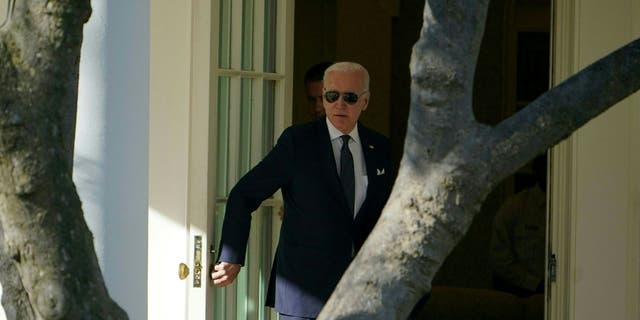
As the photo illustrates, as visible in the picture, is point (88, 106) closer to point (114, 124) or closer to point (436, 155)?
point (114, 124)

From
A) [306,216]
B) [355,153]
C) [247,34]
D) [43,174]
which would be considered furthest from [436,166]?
[247,34]

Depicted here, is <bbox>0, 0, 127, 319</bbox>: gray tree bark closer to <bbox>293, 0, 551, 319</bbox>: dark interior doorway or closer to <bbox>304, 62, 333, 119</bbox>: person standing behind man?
<bbox>304, 62, 333, 119</bbox>: person standing behind man

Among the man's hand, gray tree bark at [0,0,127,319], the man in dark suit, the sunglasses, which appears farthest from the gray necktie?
gray tree bark at [0,0,127,319]

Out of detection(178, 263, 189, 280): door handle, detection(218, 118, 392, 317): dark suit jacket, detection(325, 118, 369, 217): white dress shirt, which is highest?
detection(325, 118, 369, 217): white dress shirt

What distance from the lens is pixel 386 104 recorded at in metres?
12.2

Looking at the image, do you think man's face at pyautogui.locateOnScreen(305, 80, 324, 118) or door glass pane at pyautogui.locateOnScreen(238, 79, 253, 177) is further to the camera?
man's face at pyautogui.locateOnScreen(305, 80, 324, 118)

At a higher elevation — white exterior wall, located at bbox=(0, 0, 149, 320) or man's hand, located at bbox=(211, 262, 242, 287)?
white exterior wall, located at bbox=(0, 0, 149, 320)

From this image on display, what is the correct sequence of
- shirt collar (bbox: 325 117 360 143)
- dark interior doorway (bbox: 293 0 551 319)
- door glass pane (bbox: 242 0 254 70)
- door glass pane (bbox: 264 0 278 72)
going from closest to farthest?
shirt collar (bbox: 325 117 360 143) → door glass pane (bbox: 242 0 254 70) → door glass pane (bbox: 264 0 278 72) → dark interior doorway (bbox: 293 0 551 319)

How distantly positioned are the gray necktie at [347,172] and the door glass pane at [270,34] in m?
0.72

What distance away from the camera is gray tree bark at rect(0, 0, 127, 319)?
2.61m

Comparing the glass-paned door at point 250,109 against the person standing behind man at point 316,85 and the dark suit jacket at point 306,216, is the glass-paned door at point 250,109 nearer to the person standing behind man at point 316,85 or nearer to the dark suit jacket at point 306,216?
the dark suit jacket at point 306,216

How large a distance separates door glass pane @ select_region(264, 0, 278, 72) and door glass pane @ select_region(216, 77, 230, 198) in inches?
11.5

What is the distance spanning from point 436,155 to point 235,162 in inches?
140

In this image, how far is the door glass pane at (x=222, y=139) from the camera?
5953 mm
